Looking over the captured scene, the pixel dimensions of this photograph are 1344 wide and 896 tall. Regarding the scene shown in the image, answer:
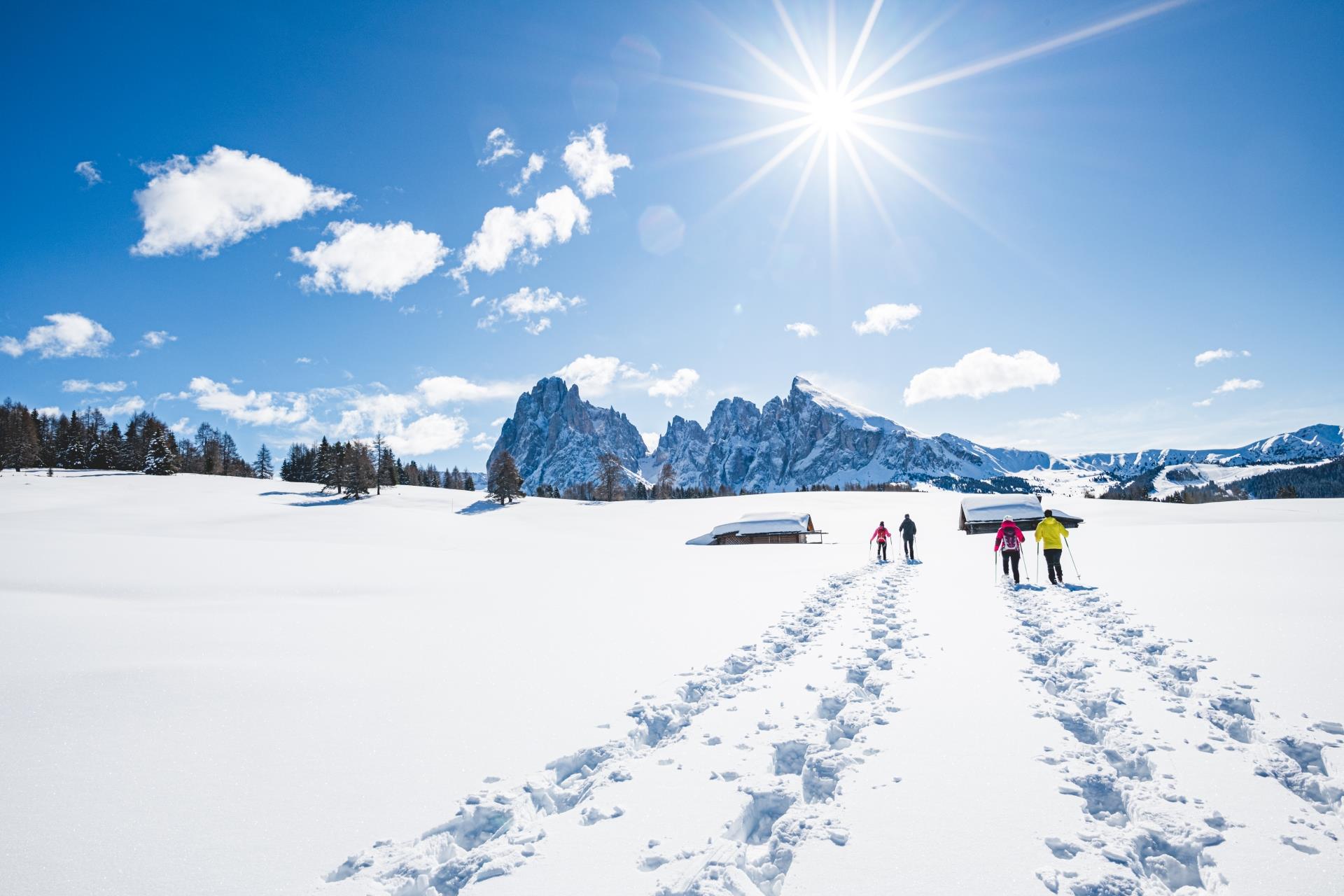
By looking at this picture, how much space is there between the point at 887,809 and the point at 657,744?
8.08ft

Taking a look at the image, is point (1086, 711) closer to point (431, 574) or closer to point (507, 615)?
point (507, 615)

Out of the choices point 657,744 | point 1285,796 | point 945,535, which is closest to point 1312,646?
point 1285,796

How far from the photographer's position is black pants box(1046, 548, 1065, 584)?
1580 centimetres

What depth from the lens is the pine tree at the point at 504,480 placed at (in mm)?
63500

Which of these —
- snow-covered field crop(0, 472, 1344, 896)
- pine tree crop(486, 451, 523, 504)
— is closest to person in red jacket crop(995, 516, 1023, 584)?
snow-covered field crop(0, 472, 1344, 896)

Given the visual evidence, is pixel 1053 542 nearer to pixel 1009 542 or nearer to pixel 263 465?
pixel 1009 542

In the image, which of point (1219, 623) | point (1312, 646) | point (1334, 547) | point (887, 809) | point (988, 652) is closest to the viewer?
point (887, 809)

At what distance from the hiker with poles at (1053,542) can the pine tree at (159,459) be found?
294ft

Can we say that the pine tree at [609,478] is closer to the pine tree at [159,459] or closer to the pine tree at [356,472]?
the pine tree at [356,472]

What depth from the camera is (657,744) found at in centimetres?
586

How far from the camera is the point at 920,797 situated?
448 cm

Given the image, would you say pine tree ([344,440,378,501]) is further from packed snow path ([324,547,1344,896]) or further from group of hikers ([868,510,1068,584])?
packed snow path ([324,547,1344,896])

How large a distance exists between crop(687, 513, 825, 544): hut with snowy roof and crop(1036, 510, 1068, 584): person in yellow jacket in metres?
23.7

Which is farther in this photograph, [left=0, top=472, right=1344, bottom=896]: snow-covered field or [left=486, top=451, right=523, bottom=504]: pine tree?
[left=486, top=451, right=523, bottom=504]: pine tree
